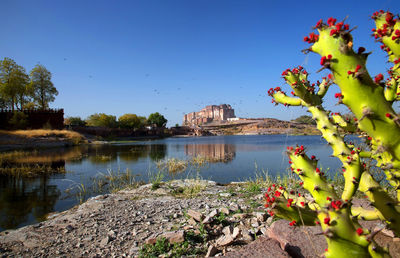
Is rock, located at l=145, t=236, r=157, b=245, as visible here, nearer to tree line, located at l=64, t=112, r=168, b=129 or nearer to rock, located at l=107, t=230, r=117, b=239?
rock, located at l=107, t=230, r=117, b=239

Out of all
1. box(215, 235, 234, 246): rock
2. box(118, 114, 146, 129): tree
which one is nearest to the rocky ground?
box(215, 235, 234, 246): rock

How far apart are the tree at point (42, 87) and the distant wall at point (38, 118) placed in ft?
21.7

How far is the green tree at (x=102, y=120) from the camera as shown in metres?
88.4

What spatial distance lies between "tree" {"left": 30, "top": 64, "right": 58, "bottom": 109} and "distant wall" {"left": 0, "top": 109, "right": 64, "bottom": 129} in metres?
6.62

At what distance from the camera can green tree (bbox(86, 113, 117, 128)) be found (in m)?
88.4

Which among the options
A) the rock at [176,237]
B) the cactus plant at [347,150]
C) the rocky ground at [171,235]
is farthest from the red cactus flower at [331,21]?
the rock at [176,237]

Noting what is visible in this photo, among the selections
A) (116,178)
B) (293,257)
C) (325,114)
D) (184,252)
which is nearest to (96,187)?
(116,178)

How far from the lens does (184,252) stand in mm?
4074

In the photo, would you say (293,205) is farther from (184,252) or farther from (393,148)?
(184,252)

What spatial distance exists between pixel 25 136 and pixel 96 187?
38.1m

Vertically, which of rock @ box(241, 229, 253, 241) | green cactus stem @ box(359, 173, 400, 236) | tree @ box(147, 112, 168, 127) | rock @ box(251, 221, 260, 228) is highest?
tree @ box(147, 112, 168, 127)

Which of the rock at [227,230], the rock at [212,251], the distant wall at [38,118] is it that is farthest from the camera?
the distant wall at [38,118]

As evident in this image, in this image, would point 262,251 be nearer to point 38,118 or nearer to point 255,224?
point 255,224

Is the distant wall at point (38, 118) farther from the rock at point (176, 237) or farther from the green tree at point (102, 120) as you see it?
the rock at point (176, 237)
